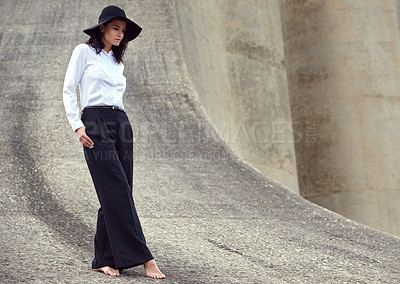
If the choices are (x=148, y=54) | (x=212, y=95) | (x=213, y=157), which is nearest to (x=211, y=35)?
(x=212, y=95)

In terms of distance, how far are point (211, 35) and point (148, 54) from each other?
3.09m

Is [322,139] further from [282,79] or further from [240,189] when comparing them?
[240,189]

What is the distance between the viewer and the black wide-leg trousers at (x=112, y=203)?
3.54 metres

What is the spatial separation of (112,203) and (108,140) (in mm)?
354

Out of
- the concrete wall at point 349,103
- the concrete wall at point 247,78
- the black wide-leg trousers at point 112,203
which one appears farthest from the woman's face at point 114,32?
the concrete wall at point 349,103

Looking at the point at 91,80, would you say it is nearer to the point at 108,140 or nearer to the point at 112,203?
the point at 108,140

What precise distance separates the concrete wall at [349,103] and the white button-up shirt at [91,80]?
33.2 ft

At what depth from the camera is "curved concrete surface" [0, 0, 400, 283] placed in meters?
4.12

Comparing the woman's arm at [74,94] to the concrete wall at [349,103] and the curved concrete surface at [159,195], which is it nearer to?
the curved concrete surface at [159,195]

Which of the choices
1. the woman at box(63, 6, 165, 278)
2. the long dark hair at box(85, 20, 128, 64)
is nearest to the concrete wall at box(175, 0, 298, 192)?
the long dark hair at box(85, 20, 128, 64)

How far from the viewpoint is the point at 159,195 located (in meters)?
5.69

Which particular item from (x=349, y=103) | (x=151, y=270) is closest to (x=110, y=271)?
(x=151, y=270)

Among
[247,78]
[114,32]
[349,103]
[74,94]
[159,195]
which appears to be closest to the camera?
[74,94]

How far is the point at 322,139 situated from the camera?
1368cm
